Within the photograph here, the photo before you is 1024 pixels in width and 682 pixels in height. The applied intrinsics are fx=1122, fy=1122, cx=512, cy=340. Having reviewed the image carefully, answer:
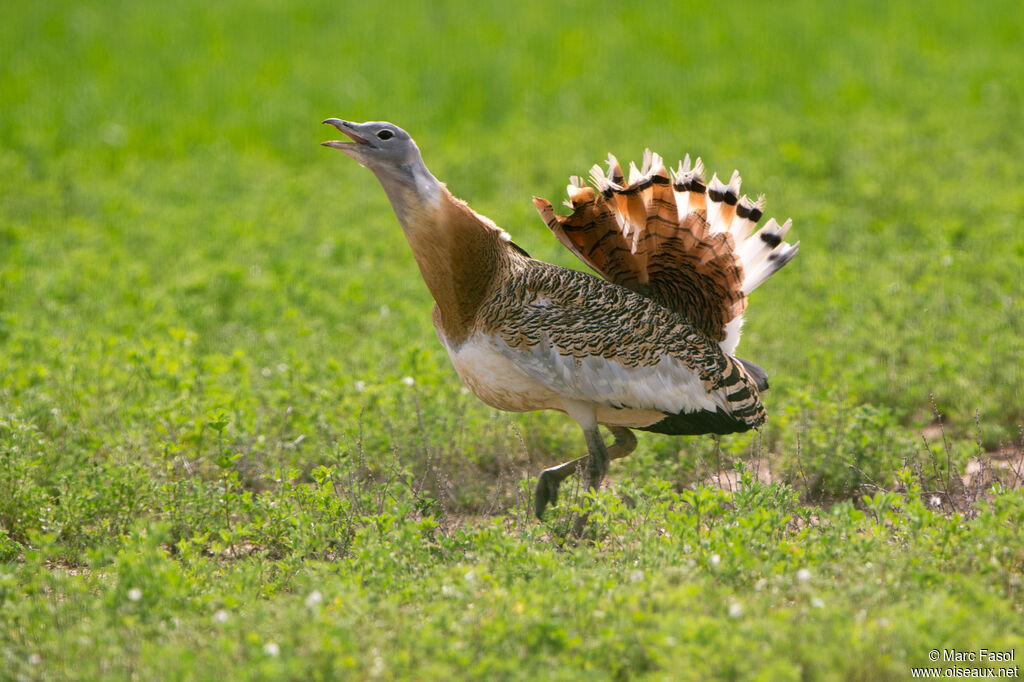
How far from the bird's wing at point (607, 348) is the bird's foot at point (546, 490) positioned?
38 cm

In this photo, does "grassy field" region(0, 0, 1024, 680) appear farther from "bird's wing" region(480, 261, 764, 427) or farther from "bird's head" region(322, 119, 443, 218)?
"bird's head" region(322, 119, 443, 218)

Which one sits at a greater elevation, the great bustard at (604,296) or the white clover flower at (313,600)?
the great bustard at (604,296)

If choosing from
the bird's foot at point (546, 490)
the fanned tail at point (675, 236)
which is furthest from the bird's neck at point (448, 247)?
the bird's foot at point (546, 490)

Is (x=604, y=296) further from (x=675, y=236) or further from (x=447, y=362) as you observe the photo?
(x=447, y=362)

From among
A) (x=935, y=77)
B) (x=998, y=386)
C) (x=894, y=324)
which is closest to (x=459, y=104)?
(x=935, y=77)

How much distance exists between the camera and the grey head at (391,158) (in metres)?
3.98

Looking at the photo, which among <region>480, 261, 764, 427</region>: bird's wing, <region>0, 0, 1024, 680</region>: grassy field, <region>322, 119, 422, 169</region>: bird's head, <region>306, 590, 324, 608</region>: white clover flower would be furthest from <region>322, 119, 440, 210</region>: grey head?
<region>306, 590, 324, 608</region>: white clover flower

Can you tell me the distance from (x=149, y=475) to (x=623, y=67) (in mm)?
7976

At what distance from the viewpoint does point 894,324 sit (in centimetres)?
618

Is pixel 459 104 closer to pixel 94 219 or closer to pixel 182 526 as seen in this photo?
pixel 94 219

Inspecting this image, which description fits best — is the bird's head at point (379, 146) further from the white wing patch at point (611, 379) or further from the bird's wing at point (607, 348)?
the white wing patch at point (611, 379)

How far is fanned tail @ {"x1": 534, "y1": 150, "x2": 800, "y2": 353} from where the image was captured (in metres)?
4.36

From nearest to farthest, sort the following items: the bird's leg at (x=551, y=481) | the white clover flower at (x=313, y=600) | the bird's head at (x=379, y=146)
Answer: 1. the white clover flower at (x=313, y=600)
2. the bird's head at (x=379, y=146)
3. the bird's leg at (x=551, y=481)

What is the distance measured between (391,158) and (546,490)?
4.59 ft
